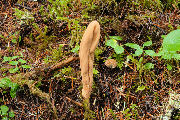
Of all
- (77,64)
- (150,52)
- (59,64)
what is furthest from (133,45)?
(59,64)

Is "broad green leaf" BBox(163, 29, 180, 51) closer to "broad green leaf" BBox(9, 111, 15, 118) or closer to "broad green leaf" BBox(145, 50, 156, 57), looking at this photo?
"broad green leaf" BBox(145, 50, 156, 57)

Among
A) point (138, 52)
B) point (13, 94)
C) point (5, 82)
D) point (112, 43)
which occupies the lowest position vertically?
point (13, 94)

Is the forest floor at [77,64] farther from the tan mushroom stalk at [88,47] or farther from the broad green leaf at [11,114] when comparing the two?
the tan mushroom stalk at [88,47]

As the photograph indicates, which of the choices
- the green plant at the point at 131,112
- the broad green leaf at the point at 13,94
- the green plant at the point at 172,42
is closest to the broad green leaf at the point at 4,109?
the broad green leaf at the point at 13,94

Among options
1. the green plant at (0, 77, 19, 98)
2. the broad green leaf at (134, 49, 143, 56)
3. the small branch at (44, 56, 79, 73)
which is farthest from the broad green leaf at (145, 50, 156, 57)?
the green plant at (0, 77, 19, 98)

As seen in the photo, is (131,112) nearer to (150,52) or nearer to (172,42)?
(150,52)

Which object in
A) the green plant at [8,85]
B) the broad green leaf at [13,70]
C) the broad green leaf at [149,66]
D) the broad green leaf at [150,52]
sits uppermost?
the broad green leaf at [150,52]

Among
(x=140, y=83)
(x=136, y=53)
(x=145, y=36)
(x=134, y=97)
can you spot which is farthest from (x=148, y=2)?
(x=134, y=97)

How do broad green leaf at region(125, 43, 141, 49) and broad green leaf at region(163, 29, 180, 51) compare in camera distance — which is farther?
broad green leaf at region(125, 43, 141, 49)

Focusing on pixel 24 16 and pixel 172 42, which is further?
pixel 24 16

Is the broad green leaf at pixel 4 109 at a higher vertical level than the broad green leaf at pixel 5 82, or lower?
lower

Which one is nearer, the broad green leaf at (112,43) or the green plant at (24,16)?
the broad green leaf at (112,43)
